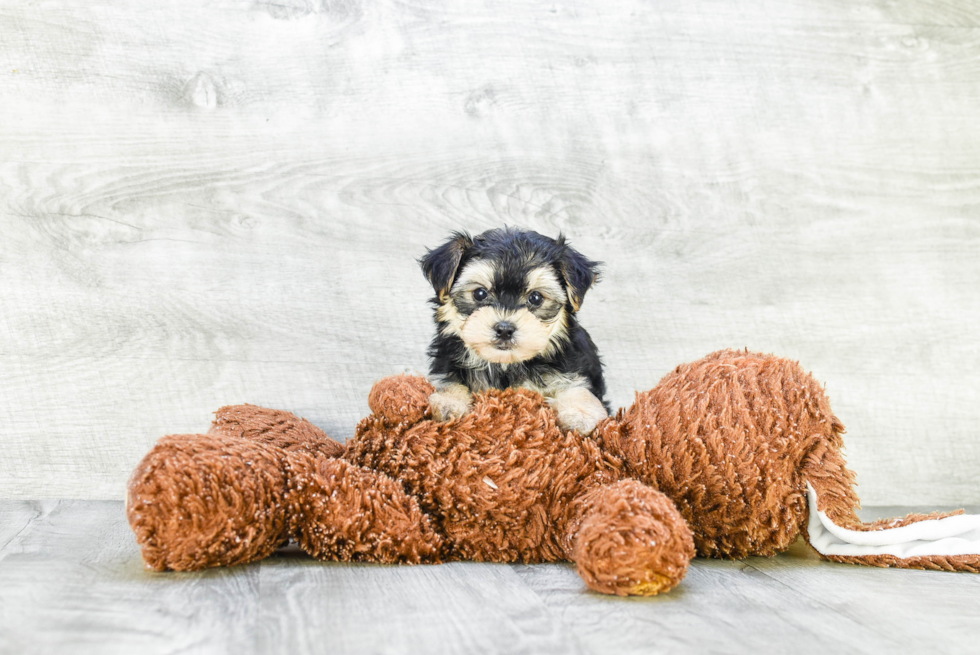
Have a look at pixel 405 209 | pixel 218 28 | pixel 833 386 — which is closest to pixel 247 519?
pixel 405 209

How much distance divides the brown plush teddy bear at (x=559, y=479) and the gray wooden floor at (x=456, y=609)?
0.18ft

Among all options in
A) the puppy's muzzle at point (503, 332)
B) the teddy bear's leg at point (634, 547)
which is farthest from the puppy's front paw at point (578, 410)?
the teddy bear's leg at point (634, 547)

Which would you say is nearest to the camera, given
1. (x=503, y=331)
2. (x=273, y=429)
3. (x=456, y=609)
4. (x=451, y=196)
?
(x=456, y=609)

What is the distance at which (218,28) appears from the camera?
8.85ft

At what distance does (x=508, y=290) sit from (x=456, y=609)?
736 millimetres

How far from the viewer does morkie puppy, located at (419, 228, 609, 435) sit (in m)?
1.80

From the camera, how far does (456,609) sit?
1.40m

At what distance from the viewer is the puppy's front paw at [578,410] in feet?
6.08

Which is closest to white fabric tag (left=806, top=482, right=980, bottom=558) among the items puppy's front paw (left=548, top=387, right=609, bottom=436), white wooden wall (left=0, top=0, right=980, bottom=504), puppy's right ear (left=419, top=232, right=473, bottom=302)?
puppy's front paw (left=548, top=387, right=609, bottom=436)

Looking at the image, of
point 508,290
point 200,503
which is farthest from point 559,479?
point 200,503

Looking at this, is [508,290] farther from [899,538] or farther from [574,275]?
[899,538]

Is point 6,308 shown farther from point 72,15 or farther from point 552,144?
point 552,144

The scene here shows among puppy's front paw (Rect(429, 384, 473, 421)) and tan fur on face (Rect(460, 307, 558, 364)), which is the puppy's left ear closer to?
tan fur on face (Rect(460, 307, 558, 364))

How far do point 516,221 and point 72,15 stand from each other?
1.58 m
